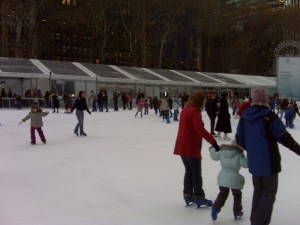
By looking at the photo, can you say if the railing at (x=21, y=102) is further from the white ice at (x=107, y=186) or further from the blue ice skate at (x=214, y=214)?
the blue ice skate at (x=214, y=214)

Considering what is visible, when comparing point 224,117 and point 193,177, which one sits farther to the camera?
point 224,117

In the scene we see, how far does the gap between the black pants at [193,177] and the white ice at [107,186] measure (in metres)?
0.18

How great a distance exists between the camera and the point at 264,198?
349 centimetres

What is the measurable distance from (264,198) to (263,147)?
433 millimetres

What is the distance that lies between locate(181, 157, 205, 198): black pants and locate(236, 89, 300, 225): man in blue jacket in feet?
3.32

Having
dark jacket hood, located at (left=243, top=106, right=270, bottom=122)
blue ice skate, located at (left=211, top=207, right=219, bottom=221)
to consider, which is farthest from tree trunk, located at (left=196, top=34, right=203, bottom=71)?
dark jacket hood, located at (left=243, top=106, right=270, bottom=122)

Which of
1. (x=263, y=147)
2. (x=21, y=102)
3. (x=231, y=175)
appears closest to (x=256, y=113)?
(x=263, y=147)

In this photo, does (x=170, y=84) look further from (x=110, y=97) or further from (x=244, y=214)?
(x=244, y=214)

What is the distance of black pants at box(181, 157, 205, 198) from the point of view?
4.52 metres

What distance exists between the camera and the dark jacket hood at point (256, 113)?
341 cm

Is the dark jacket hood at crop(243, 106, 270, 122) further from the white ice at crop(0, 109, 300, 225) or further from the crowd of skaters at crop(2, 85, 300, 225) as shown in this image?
the white ice at crop(0, 109, 300, 225)

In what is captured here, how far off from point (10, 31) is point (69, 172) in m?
44.1

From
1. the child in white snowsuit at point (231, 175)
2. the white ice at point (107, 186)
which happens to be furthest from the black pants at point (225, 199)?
the white ice at point (107, 186)

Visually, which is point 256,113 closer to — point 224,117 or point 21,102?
point 224,117
